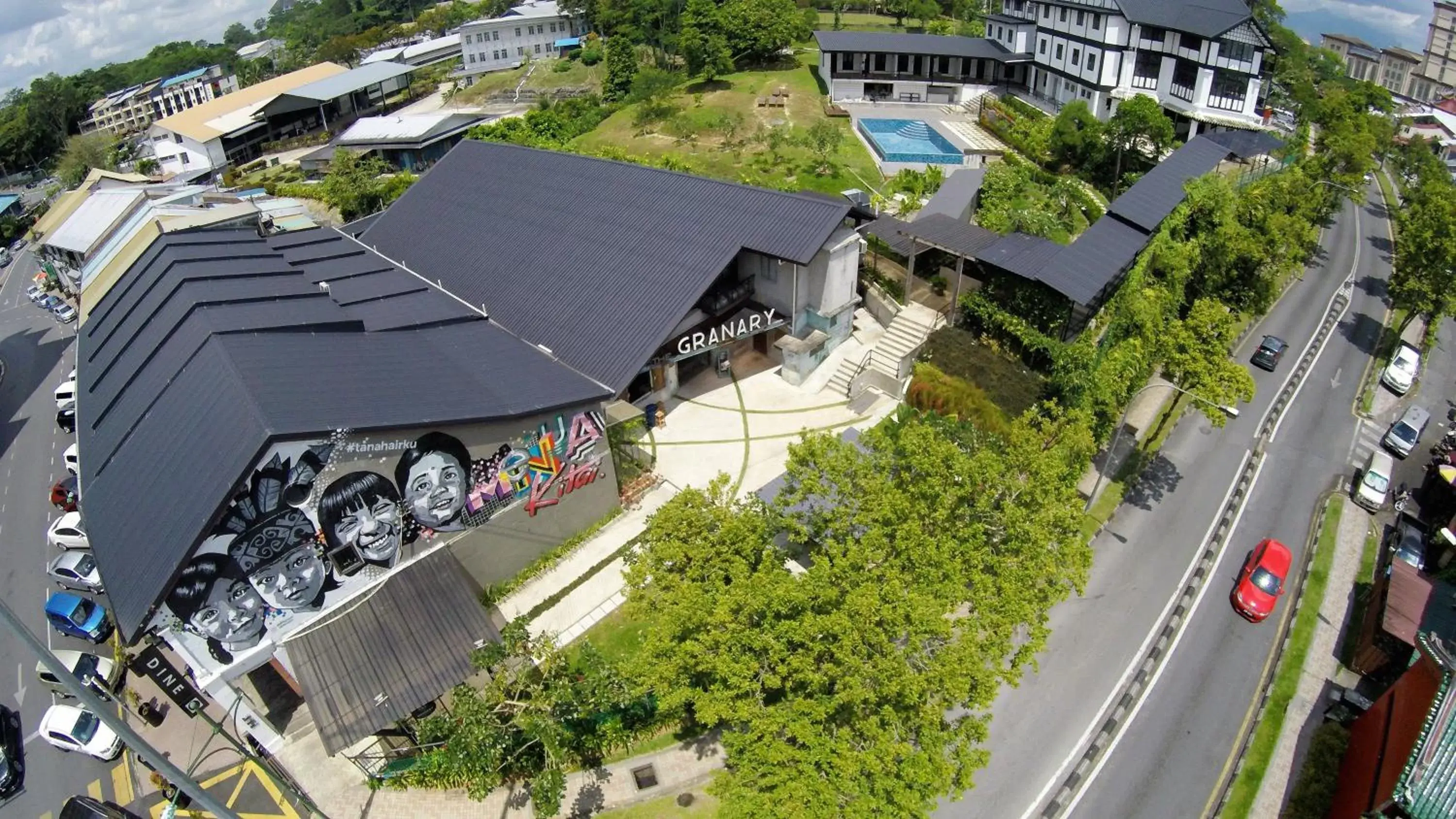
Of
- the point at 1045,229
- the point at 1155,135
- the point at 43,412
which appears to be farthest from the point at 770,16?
the point at 43,412

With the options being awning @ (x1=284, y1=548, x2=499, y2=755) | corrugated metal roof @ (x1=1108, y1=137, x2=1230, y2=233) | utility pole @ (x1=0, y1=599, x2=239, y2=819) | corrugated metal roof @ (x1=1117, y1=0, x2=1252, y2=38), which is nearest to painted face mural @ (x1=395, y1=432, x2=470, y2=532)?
awning @ (x1=284, y1=548, x2=499, y2=755)

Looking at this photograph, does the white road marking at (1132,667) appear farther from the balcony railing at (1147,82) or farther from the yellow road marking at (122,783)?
the balcony railing at (1147,82)

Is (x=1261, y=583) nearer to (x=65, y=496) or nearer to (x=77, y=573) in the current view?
(x=77, y=573)

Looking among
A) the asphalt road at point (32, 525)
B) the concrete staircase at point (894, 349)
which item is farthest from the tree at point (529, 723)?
the concrete staircase at point (894, 349)

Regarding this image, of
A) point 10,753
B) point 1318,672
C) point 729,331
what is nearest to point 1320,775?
point 1318,672

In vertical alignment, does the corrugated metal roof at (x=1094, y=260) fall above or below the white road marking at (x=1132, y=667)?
above
